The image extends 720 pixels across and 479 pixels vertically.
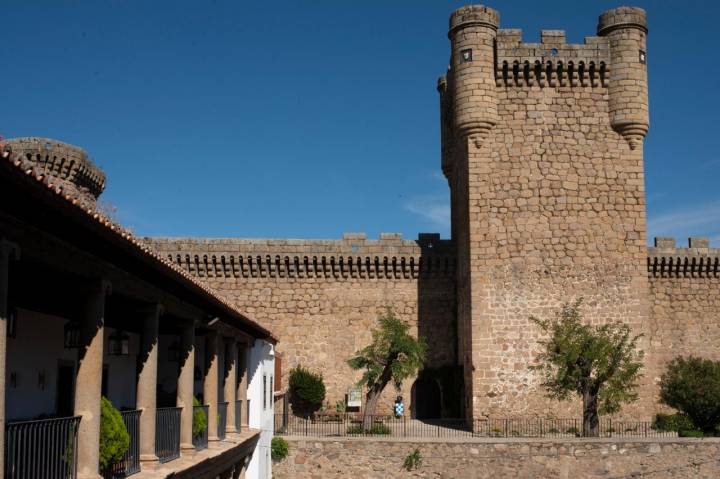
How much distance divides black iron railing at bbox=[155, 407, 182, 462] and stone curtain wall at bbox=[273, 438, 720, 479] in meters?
11.3

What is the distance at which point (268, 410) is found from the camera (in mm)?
25656

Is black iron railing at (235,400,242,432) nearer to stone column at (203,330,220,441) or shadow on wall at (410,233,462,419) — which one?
stone column at (203,330,220,441)

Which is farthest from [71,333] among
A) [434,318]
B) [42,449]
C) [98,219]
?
[434,318]

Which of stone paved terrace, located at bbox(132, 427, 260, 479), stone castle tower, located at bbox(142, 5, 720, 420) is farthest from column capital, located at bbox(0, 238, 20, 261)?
stone castle tower, located at bbox(142, 5, 720, 420)

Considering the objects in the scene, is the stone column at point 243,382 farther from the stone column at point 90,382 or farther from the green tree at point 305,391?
the stone column at point 90,382

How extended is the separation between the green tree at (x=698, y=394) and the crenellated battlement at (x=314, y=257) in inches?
338

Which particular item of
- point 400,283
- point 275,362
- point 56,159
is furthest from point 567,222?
point 56,159

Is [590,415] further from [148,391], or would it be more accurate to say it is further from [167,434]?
[148,391]

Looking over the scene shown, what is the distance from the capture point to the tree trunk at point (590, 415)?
2525cm

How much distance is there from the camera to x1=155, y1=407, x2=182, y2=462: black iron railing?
1273cm

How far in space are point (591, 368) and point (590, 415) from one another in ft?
4.45

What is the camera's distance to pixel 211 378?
16672 mm

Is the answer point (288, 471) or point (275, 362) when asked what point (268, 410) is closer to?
point (288, 471)

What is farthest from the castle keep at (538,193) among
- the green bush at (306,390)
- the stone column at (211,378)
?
the stone column at (211,378)
